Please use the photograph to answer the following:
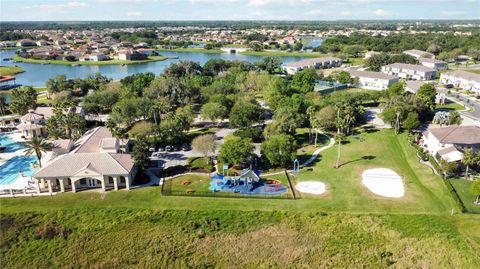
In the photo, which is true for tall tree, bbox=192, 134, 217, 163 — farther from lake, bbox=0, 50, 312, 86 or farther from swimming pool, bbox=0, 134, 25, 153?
lake, bbox=0, 50, 312, 86

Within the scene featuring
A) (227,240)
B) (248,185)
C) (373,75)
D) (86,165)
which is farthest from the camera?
(373,75)

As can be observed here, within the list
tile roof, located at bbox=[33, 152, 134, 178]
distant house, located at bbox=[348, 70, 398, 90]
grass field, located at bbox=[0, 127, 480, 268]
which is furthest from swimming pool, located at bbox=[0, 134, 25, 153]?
distant house, located at bbox=[348, 70, 398, 90]

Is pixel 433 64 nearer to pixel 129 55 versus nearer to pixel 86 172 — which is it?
pixel 86 172

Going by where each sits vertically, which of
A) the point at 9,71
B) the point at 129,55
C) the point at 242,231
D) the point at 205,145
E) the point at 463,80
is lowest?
the point at 242,231

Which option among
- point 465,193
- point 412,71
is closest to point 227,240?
point 465,193

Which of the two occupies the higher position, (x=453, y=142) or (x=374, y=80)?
(x=374, y=80)

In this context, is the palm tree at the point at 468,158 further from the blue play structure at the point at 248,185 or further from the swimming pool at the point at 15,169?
the swimming pool at the point at 15,169
